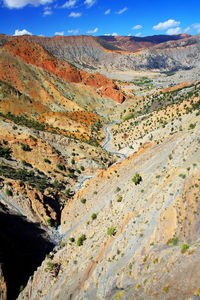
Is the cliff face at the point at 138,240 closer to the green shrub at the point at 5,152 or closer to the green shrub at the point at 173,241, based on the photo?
the green shrub at the point at 173,241

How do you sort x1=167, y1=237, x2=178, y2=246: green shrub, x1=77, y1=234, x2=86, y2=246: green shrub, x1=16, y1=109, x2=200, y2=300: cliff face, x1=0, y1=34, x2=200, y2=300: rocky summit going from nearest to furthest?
x1=16, y1=109, x2=200, y2=300: cliff face, x1=0, y1=34, x2=200, y2=300: rocky summit, x1=167, y1=237, x2=178, y2=246: green shrub, x1=77, y1=234, x2=86, y2=246: green shrub

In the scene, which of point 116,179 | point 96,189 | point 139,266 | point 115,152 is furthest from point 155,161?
point 115,152

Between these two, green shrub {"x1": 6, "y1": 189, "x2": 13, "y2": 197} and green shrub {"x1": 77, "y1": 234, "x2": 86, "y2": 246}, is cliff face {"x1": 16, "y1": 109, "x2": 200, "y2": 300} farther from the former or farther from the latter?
green shrub {"x1": 6, "y1": 189, "x2": 13, "y2": 197}

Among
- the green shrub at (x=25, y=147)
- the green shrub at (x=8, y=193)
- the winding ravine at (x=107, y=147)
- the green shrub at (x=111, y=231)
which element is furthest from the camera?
the green shrub at (x=25, y=147)

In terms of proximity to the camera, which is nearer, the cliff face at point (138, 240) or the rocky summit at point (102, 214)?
the cliff face at point (138, 240)

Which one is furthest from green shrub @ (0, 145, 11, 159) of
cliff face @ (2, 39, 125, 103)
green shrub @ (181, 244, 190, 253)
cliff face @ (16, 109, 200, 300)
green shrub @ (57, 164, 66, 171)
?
cliff face @ (2, 39, 125, 103)

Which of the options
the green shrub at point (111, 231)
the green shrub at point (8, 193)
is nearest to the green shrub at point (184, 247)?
the green shrub at point (111, 231)

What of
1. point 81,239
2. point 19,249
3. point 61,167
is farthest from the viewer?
point 61,167

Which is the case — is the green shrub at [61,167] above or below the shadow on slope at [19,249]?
above

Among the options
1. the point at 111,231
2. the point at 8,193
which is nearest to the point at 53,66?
the point at 8,193

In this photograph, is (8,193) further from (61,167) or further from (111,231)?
(111,231)

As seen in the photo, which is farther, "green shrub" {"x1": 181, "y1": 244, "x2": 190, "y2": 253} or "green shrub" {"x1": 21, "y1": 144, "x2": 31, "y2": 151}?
"green shrub" {"x1": 21, "y1": 144, "x2": 31, "y2": 151}
